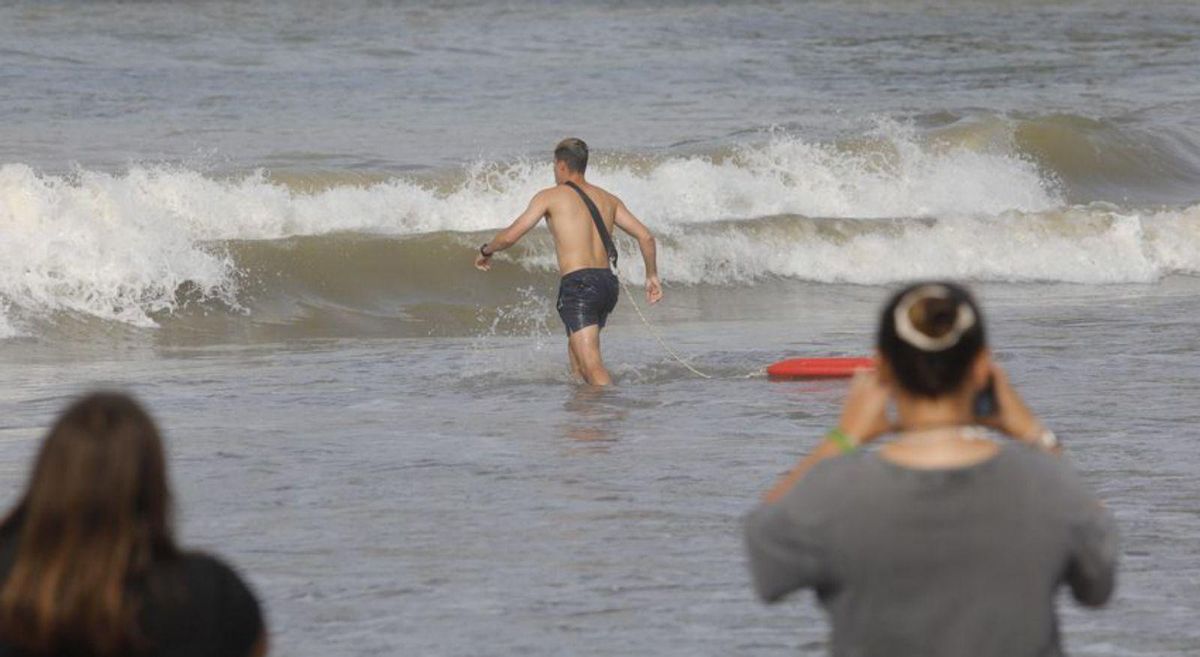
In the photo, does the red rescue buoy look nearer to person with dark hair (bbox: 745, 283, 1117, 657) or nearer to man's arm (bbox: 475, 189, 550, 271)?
man's arm (bbox: 475, 189, 550, 271)

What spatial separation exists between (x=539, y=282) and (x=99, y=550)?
1451 cm

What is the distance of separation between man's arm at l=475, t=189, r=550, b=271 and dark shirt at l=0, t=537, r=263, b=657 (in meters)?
7.36

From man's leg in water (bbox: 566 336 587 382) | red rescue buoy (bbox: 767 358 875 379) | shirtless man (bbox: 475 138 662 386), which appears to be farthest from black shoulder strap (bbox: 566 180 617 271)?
red rescue buoy (bbox: 767 358 875 379)

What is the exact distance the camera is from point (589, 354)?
36.9 feet

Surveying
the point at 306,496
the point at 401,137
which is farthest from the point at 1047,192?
the point at 306,496

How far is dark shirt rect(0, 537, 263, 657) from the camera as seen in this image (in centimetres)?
314

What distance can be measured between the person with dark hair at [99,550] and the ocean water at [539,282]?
292 centimetres

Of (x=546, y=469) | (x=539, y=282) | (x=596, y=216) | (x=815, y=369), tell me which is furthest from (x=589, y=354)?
(x=539, y=282)

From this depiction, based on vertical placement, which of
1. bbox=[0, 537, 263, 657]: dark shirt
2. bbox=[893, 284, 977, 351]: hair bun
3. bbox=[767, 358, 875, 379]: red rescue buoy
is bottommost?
bbox=[767, 358, 875, 379]: red rescue buoy

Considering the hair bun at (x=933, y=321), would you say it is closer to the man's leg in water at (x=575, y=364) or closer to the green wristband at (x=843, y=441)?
the green wristband at (x=843, y=441)

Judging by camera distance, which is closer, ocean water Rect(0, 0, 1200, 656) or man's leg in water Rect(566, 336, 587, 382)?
ocean water Rect(0, 0, 1200, 656)

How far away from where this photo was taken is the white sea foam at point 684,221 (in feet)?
51.8

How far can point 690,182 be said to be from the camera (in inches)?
834

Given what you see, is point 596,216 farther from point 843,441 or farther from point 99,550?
point 99,550
